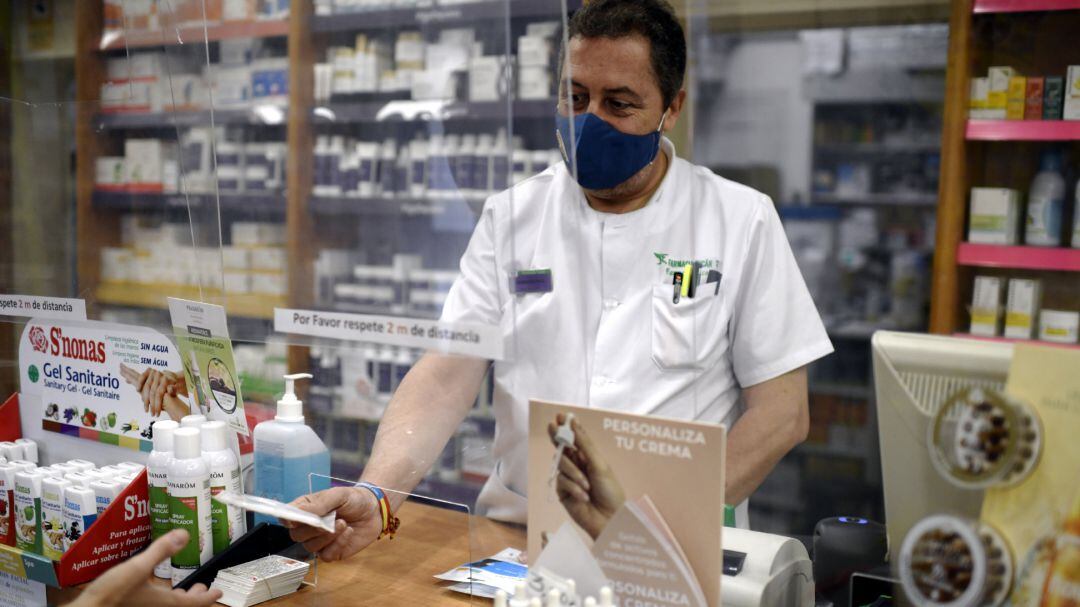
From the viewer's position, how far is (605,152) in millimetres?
1768

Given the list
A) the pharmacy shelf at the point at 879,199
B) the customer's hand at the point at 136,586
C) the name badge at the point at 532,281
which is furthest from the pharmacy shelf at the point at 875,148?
the customer's hand at the point at 136,586

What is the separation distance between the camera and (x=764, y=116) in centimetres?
423

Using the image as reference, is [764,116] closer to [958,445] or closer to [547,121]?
[547,121]

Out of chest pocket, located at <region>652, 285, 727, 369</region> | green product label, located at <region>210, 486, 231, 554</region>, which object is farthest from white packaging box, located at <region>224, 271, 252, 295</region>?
chest pocket, located at <region>652, 285, 727, 369</region>

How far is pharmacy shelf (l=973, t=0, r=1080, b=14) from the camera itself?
2.87 meters

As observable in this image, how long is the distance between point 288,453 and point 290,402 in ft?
0.27

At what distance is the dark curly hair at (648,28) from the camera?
1.78 metres

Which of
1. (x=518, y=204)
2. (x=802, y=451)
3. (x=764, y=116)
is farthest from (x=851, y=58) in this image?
(x=518, y=204)

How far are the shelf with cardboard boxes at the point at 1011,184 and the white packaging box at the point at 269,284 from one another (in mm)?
2471

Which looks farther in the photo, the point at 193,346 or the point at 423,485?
the point at 193,346

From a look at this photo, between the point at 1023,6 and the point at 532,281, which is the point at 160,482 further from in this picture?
the point at 1023,6

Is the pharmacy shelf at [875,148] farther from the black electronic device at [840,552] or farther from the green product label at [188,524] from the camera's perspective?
the green product label at [188,524]

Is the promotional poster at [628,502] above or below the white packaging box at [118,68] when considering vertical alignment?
below

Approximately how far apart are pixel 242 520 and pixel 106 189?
0.93m
